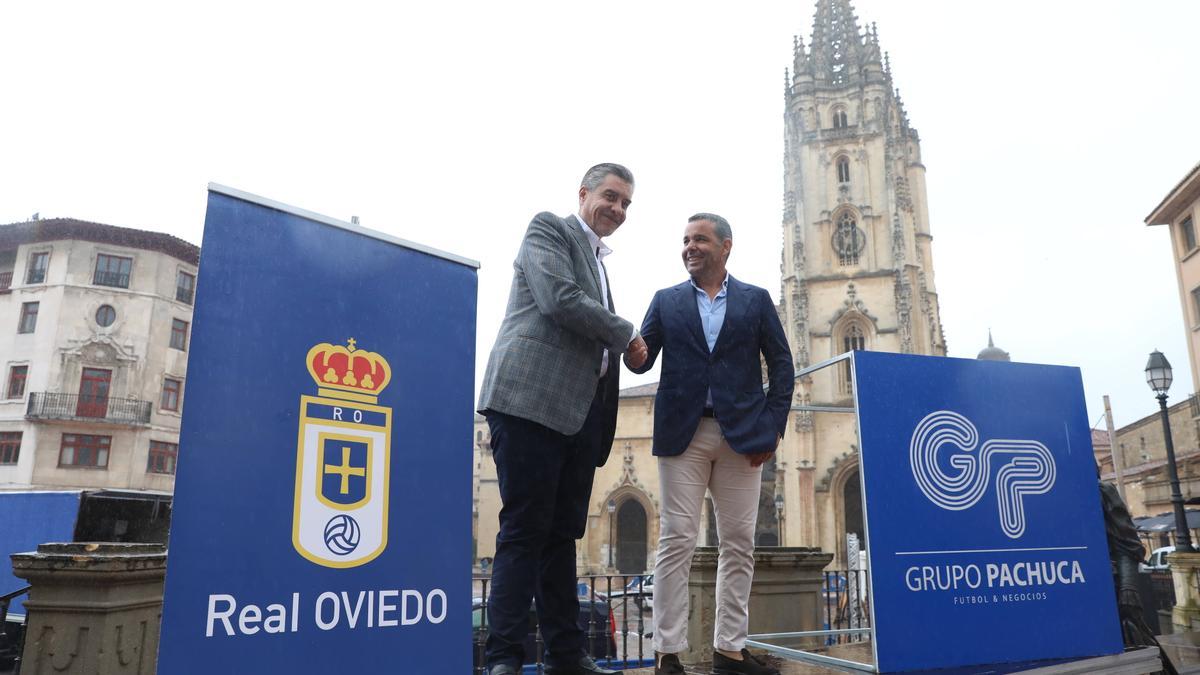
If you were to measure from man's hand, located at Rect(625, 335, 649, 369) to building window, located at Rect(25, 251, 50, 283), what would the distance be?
3810 centimetres

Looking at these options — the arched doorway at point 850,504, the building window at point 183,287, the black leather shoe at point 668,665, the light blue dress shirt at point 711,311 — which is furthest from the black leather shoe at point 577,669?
the arched doorway at point 850,504

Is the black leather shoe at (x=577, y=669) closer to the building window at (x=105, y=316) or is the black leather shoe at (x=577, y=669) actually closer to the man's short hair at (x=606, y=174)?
the man's short hair at (x=606, y=174)

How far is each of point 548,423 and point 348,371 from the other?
804 millimetres

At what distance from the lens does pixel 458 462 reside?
285cm

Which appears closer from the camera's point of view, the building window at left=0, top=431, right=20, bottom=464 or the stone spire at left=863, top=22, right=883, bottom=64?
the building window at left=0, top=431, right=20, bottom=464

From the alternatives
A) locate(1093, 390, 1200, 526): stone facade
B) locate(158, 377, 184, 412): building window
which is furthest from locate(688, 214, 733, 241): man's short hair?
locate(158, 377, 184, 412): building window

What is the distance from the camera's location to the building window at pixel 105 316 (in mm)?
33219

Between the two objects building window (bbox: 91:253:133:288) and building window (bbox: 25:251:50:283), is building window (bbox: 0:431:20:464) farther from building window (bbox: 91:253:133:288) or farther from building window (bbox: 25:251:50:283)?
building window (bbox: 91:253:133:288)

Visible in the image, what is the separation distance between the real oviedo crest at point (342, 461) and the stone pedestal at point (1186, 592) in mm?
13107

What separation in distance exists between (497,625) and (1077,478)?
10.4 ft

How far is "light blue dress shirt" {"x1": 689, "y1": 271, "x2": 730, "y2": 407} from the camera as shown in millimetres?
3965

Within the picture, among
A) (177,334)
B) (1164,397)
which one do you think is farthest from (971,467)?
(177,334)

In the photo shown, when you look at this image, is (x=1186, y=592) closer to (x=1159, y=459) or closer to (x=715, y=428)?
(x=715, y=428)

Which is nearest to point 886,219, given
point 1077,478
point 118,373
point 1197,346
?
point 1197,346
